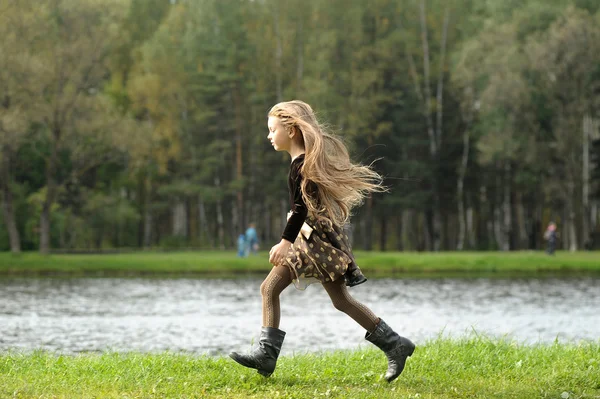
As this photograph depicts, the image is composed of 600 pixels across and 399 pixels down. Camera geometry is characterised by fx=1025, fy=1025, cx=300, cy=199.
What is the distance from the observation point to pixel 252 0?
220 ft

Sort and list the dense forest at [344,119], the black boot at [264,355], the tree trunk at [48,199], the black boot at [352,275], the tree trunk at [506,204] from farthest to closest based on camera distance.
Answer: the tree trunk at [506,204] → the dense forest at [344,119] → the tree trunk at [48,199] → the black boot at [352,275] → the black boot at [264,355]

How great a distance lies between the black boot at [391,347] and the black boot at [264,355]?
86 cm

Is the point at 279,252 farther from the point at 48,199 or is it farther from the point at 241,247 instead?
the point at 48,199

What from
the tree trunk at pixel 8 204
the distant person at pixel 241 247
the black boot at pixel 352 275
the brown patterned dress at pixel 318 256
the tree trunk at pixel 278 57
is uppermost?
the tree trunk at pixel 278 57

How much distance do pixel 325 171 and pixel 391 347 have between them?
5.37 ft

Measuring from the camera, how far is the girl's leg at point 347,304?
28.5ft

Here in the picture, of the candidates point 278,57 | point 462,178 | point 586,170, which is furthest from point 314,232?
point 278,57

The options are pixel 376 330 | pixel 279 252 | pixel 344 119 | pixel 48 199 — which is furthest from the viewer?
pixel 344 119

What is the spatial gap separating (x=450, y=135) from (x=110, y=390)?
57.1m

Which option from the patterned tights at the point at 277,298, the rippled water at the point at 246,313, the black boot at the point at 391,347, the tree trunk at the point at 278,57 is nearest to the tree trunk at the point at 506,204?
the tree trunk at the point at 278,57

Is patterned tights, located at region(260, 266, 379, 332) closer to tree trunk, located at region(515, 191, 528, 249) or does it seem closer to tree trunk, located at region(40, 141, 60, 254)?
tree trunk, located at region(40, 141, 60, 254)

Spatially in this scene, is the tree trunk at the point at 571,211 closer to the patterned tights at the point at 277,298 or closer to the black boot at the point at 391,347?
the black boot at the point at 391,347

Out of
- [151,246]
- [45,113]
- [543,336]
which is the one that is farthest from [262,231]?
[543,336]

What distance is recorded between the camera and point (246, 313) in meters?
23.7
